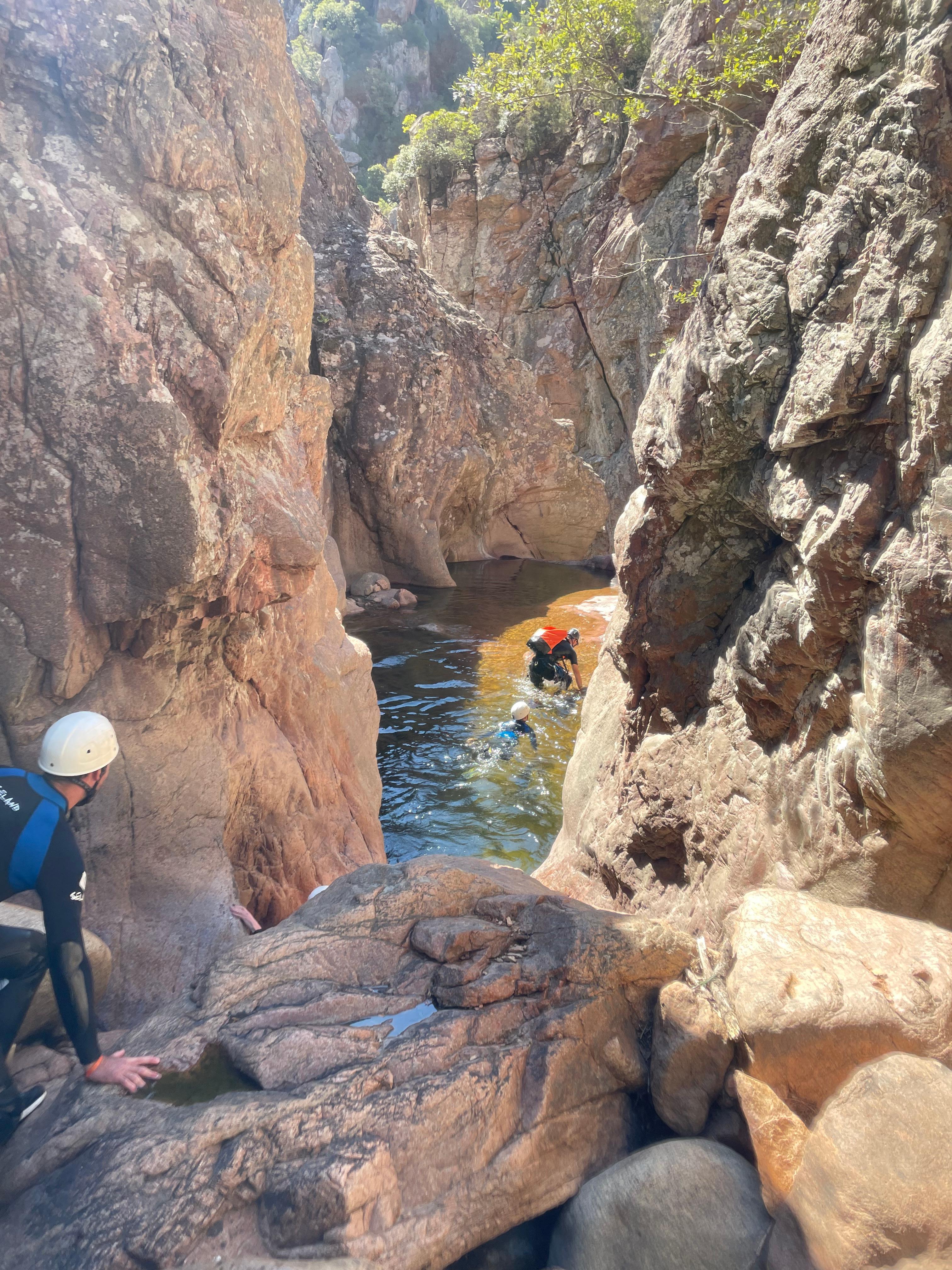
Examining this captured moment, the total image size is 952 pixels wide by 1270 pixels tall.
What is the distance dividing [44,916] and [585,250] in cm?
2660

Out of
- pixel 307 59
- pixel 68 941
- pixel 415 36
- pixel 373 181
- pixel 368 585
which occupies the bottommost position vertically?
pixel 368 585

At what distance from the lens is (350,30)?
4669 centimetres

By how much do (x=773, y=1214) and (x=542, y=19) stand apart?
12614 mm

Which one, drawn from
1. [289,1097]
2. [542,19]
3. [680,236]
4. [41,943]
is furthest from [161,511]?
[680,236]

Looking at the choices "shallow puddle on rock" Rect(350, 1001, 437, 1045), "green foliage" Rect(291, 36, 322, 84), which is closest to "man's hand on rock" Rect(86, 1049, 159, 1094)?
"shallow puddle on rock" Rect(350, 1001, 437, 1045)

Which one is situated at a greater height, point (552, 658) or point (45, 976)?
point (45, 976)

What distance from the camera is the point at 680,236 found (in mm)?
20047

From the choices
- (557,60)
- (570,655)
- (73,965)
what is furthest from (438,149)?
(73,965)

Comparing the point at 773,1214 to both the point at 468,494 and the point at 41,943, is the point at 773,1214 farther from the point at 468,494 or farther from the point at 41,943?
the point at 468,494

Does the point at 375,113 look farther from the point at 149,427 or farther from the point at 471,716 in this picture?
the point at 149,427

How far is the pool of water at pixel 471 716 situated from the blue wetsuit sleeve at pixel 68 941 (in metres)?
5.57

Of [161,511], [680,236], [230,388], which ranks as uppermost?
[680,236]

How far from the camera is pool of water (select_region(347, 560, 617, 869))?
892cm

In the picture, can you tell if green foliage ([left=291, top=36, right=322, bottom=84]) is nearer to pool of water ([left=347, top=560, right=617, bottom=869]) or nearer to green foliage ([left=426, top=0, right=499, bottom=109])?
green foliage ([left=426, top=0, right=499, bottom=109])
